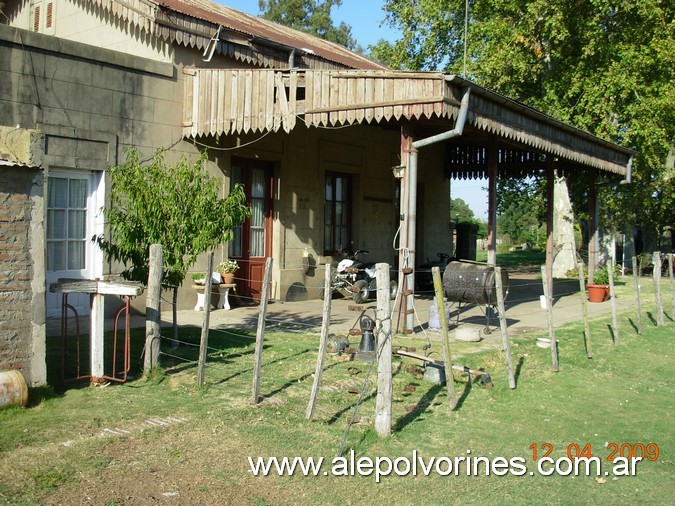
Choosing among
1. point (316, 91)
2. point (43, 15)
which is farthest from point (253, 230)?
point (43, 15)

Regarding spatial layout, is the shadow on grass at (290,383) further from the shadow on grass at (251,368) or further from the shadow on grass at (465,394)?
the shadow on grass at (465,394)

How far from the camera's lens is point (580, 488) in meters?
5.08

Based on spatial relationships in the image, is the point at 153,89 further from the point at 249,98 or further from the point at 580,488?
the point at 580,488

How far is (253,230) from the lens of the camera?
13898 mm

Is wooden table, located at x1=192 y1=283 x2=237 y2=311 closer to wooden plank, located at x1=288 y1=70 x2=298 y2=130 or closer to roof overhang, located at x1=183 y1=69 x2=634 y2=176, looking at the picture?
roof overhang, located at x1=183 y1=69 x2=634 y2=176

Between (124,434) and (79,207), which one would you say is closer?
(124,434)

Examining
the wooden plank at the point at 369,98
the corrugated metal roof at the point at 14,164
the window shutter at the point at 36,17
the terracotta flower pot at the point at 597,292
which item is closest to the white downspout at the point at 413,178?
the wooden plank at the point at 369,98

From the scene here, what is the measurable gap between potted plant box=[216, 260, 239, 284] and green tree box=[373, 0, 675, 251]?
43.7ft

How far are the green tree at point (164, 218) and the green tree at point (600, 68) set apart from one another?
1626cm

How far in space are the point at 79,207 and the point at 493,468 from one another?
324 inches

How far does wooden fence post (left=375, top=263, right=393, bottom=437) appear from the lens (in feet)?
18.7

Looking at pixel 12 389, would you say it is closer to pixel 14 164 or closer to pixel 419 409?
pixel 14 164

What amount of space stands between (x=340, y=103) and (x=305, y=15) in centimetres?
3771

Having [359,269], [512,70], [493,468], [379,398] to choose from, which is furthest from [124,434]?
[512,70]
